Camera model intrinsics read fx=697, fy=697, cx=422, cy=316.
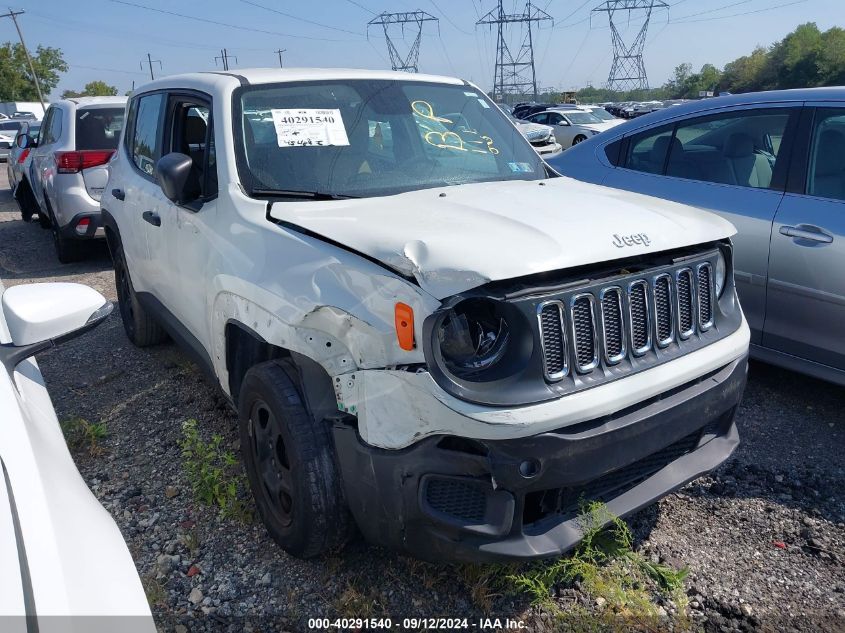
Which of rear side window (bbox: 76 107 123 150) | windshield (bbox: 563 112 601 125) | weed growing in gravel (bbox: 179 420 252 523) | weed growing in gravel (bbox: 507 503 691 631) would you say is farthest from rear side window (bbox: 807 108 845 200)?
windshield (bbox: 563 112 601 125)

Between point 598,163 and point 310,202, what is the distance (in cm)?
287

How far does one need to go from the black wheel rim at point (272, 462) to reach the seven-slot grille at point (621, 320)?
1083 millimetres

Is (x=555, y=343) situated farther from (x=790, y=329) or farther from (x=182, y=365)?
(x=182, y=365)

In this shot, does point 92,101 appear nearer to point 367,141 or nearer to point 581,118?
point 367,141

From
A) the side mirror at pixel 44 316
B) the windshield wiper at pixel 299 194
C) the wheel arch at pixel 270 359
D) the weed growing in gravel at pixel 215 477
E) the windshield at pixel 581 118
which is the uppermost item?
the windshield at pixel 581 118

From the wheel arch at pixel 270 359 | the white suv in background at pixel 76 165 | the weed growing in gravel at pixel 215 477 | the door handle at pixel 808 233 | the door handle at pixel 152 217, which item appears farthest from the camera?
the white suv in background at pixel 76 165

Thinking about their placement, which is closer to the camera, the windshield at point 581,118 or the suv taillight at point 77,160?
→ the suv taillight at point 77,160

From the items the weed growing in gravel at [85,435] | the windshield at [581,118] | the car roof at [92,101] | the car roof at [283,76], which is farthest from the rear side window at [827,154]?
the windshield at [581,118]

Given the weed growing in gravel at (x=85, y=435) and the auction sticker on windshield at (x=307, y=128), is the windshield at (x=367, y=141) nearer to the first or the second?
the auction sticker on windshield at (x=307, y=128)

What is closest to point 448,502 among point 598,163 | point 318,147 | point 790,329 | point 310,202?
point 310,202

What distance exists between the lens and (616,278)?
2.37 m

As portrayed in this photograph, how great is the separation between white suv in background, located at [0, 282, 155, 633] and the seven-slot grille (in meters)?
1.30

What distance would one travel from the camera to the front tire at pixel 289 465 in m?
2.46

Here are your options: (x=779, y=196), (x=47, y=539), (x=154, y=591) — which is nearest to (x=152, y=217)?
(x=154, y=591)
